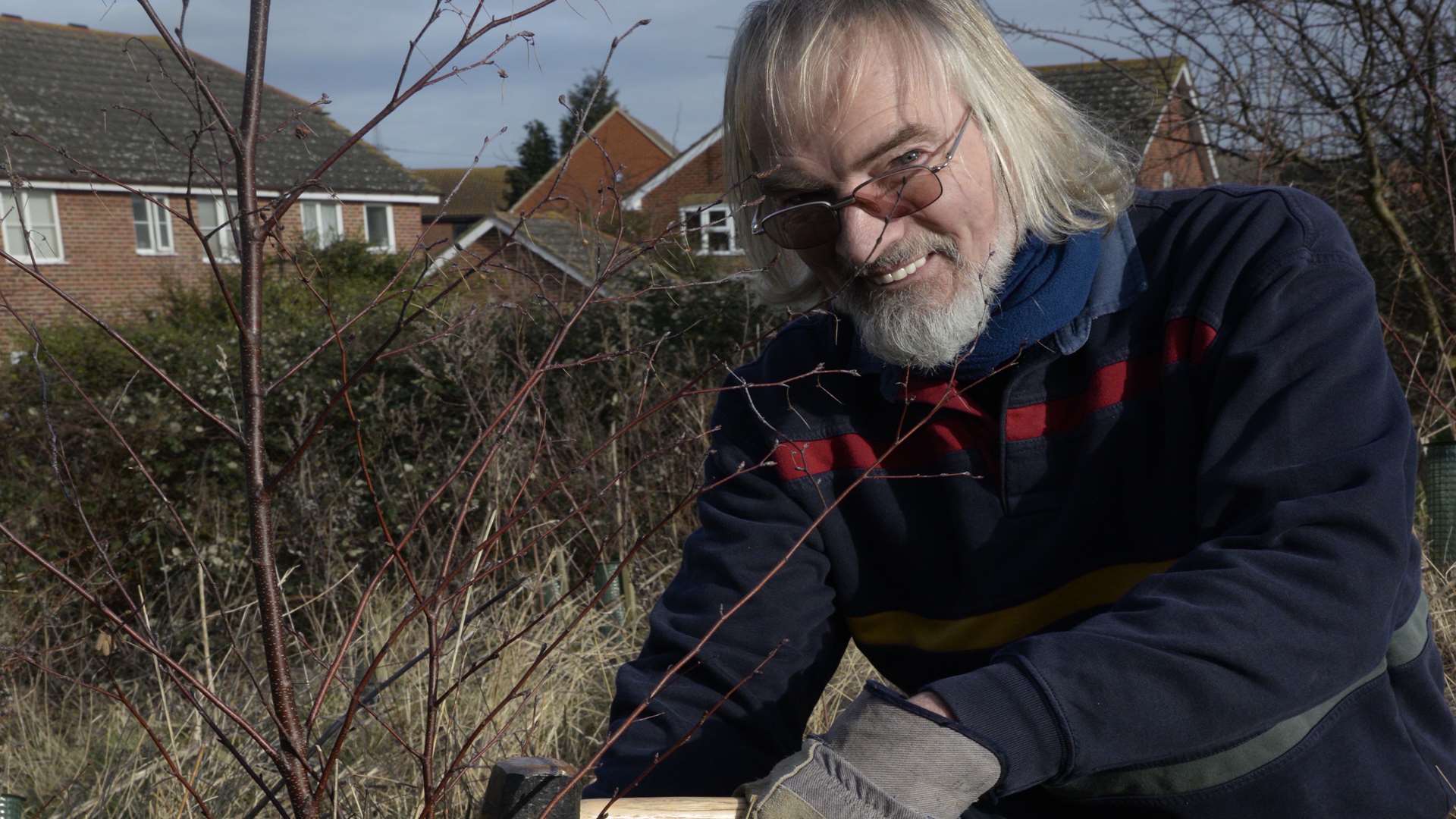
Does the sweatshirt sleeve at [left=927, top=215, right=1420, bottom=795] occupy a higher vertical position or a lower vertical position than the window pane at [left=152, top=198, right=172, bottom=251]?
lower

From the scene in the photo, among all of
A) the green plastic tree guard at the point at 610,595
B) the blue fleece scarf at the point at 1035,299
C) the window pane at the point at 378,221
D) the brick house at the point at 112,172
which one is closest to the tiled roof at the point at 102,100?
the brick house at the point at 112,172

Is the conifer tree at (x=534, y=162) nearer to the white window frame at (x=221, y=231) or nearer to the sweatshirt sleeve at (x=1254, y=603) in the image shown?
the white window frame at (x=221, y=231)

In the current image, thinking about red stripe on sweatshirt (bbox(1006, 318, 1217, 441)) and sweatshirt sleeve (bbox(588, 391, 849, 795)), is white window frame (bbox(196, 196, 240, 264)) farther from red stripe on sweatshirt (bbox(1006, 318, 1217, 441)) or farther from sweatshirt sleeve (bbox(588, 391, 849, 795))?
red stripe on sweatshirt (bbox(1006, 318, 1217, 441))

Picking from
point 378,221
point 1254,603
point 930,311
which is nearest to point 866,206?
point 930,311

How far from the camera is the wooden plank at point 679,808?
4.15ft

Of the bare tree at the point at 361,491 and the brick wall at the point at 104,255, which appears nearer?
the bare tree at the point at 361,491

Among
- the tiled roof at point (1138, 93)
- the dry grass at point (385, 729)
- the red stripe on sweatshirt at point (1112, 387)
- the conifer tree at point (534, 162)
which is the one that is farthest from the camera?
the conifer tree at point (534, 162)

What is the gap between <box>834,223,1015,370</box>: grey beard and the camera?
1882 mm

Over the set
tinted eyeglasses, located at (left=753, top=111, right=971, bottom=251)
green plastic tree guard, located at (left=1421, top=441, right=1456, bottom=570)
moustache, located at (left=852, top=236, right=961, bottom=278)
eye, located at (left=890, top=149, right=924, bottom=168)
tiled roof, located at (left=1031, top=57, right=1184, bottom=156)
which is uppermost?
tiled roof, located at (left=1031, top=57, right=1184, bottom=156)

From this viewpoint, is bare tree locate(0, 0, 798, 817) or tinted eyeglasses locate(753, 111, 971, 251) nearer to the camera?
bare tree locate(0, 0, 798, 817)

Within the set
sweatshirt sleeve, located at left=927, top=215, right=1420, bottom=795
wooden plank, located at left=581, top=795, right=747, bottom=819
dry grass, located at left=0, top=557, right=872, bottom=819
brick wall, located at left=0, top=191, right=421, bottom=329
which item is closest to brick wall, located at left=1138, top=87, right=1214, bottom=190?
dry grass, located at left=0, top=557, right=872, bottom=819

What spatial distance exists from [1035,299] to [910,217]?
0.74ft

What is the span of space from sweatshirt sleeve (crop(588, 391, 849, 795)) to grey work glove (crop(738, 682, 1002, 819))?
1.73 feet

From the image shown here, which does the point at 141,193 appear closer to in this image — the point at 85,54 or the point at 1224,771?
the point at 1224,771
